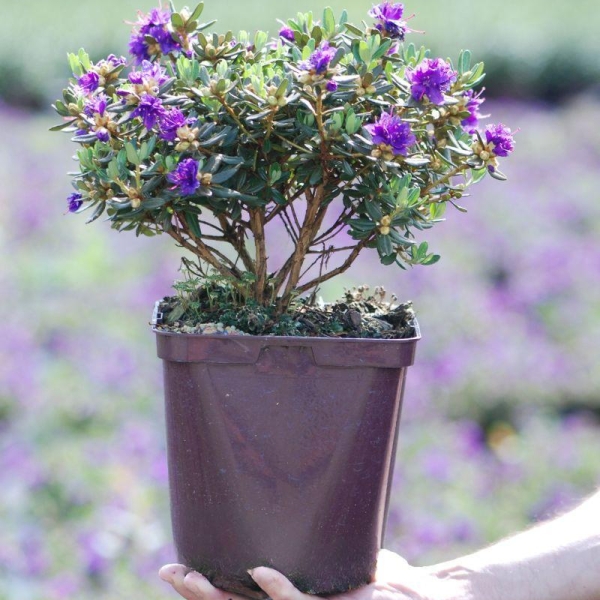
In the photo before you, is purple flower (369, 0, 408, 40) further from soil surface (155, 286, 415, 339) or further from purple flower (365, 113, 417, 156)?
soil surface (155, 286, 415, 339)

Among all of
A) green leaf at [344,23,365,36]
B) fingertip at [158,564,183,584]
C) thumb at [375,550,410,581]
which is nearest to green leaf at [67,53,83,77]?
green leaf at [344,23,365,36]

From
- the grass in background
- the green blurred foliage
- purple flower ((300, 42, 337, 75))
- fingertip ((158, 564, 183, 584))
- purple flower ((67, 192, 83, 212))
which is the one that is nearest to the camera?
purple flower ((300, 42, 337, 75))

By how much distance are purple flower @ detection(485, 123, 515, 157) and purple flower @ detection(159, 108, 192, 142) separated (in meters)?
0.41

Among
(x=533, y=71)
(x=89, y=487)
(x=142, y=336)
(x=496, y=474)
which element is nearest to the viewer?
(x=89, y=487)

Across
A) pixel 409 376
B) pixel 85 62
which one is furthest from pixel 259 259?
pixel 409 376

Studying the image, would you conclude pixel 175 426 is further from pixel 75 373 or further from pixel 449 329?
pixel 449 329

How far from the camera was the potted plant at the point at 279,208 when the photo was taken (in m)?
1.13

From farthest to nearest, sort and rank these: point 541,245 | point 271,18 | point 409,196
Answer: point 271,18 < point 541,245 < point 409,196

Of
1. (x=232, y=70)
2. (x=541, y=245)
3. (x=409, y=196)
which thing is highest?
(x=232, y=70)

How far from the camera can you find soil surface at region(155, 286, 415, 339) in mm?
1231

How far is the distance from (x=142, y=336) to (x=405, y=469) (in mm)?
1496

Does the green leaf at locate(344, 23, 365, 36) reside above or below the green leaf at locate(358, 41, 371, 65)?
above

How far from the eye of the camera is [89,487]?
3102 mm

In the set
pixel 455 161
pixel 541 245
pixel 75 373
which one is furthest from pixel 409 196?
pixel 541 245
